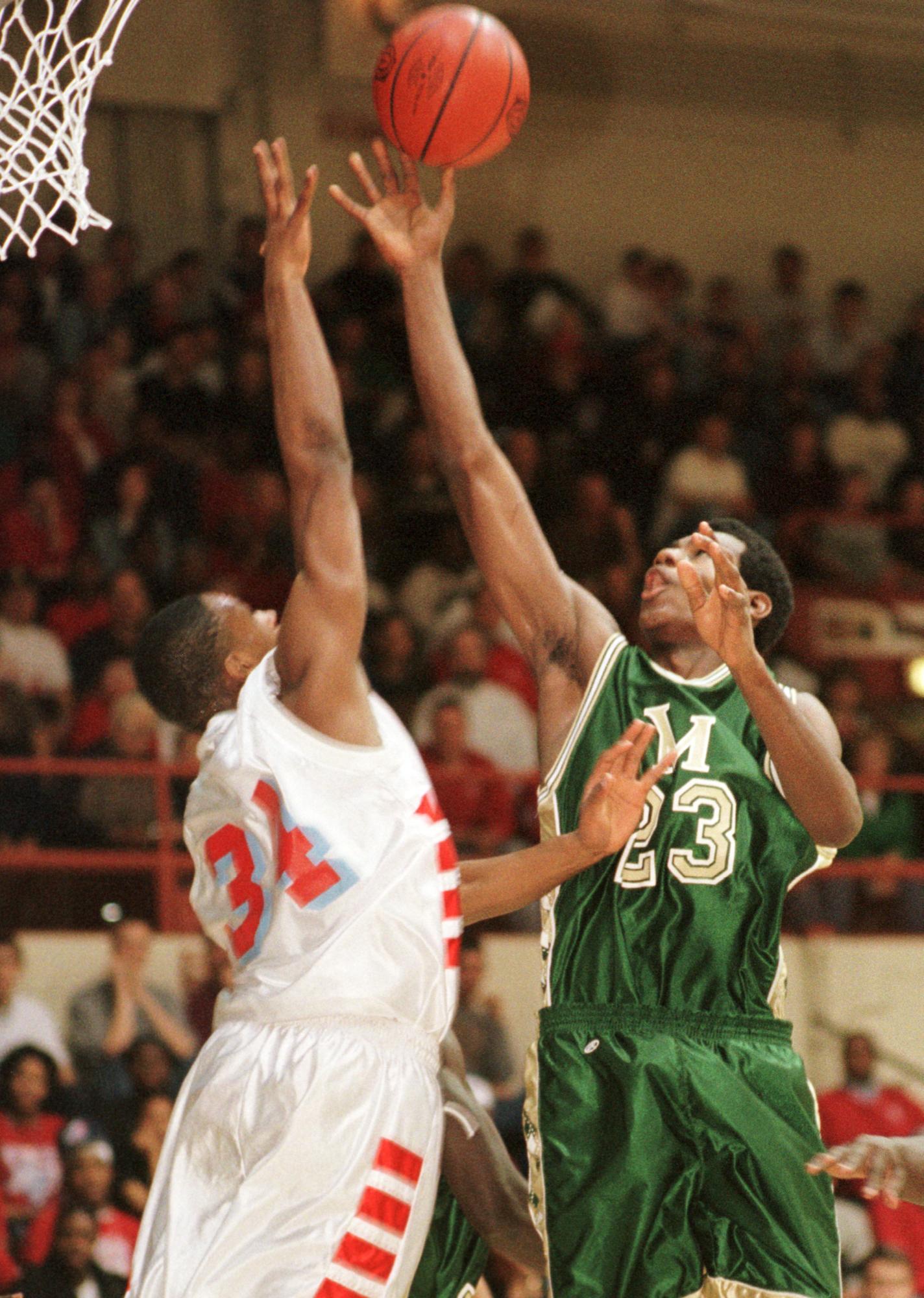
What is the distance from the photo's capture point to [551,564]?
459cm

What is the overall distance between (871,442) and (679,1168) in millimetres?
9086

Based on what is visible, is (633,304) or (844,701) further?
(633,304)

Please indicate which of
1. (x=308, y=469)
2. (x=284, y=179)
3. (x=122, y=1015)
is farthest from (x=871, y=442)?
(x=308, y=469)

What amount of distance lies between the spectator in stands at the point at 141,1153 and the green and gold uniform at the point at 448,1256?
3.10 m

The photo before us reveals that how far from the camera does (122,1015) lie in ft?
26.1

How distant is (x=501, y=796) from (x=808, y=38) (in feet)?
25.0

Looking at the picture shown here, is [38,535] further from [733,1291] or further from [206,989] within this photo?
[733,1291]

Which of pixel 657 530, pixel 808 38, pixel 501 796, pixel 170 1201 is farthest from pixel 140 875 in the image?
pixel 808 38

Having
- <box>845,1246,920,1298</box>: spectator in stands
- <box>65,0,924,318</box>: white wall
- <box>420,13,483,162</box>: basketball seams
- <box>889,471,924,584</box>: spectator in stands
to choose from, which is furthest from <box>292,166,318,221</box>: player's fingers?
<box>65,0,924,318</box>: white wall

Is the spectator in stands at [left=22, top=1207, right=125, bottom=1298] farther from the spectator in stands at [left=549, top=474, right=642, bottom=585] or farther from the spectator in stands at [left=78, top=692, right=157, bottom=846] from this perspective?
the spectator in stands at [left=549, top=474, right=642, bottom=585]

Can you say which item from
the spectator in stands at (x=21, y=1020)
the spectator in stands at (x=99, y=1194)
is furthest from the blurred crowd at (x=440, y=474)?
the spectator in stands at (x=99, y=1194)

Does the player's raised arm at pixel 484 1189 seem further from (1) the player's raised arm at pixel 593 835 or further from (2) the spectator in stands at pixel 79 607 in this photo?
(2) the spectator in stands at pixel 79 607

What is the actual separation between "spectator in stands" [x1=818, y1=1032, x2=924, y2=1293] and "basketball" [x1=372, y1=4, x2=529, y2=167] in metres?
5.03

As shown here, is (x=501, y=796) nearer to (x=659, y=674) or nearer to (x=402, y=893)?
(x=659, y=674)
